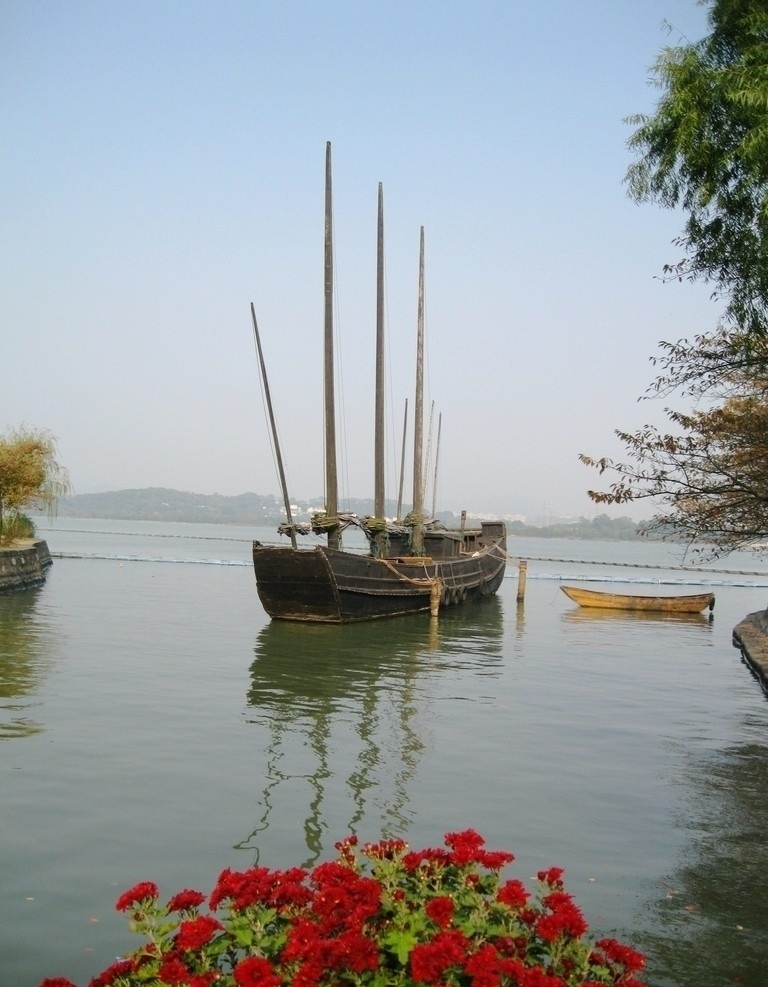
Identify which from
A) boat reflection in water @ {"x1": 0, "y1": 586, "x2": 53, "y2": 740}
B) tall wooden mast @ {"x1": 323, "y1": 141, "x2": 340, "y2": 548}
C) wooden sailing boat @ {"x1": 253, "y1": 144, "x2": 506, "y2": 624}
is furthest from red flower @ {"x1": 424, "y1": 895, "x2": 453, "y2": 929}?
tall wooden mast @ {"x1": 323, "y1": 141, "x2": 340, "y2": 548}

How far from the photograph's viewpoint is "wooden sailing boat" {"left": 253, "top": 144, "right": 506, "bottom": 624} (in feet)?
86.3

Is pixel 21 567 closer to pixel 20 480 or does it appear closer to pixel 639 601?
pixel 20 480

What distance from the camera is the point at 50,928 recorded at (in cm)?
612

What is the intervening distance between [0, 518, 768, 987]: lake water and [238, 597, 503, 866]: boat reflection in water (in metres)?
0.05

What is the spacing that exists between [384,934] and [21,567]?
33245 millimetres

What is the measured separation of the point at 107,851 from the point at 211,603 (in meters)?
27.1

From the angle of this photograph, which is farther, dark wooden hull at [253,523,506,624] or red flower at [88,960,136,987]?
dark wooden hull at [253,523,506,624]

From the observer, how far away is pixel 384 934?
4.20 meters

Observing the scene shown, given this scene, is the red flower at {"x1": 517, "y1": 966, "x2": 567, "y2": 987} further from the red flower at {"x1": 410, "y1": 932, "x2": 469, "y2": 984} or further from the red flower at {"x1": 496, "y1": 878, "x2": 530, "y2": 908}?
the red flower at {"x1": 496, "y1": 878, "x2": 530, "y2": 908}

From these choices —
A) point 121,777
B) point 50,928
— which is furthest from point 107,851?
point 121,777

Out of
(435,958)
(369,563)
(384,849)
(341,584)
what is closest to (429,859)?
(384,849)

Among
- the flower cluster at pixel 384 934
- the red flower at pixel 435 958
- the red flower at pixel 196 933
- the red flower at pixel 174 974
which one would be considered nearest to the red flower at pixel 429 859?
the flower cluster at pixel 384 934

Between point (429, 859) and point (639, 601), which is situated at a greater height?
point (429, 859)

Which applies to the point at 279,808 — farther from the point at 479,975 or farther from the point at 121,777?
the point at 479,975
